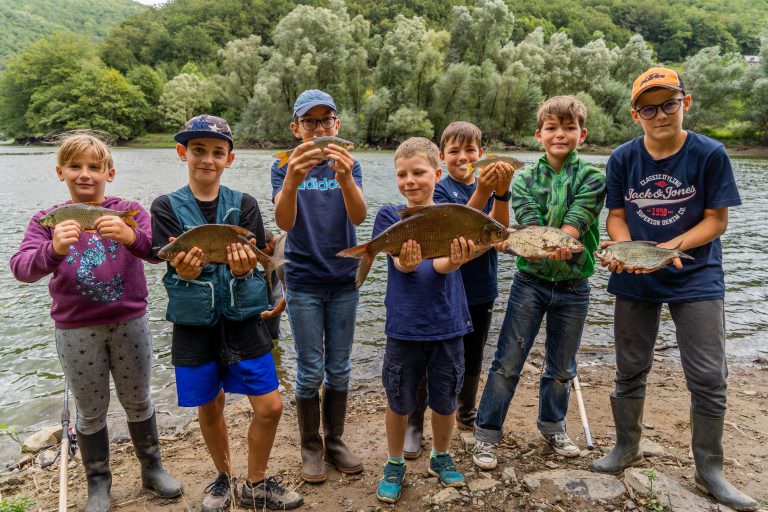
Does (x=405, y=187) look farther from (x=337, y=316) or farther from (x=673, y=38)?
(x=673, y=38)

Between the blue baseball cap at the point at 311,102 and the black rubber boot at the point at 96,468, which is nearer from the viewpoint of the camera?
the black rubber boot at the point at 96,468

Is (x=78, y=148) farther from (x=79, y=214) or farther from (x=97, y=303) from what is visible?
(x=97, y=303)

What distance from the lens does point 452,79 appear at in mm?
53688

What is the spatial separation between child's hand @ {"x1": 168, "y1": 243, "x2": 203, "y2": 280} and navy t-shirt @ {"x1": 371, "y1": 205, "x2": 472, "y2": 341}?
1.19 meters

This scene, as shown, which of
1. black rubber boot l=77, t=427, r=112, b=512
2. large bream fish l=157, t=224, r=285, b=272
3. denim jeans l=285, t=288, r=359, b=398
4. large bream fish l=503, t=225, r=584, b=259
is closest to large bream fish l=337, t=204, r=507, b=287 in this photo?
large bream fish l=503, t=225, r=584, b=259

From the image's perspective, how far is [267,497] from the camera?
11.5ft

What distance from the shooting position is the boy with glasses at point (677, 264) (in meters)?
3.35

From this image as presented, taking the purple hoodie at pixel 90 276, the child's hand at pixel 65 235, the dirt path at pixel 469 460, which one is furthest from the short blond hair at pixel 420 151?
the dirt path at pixel 469 460

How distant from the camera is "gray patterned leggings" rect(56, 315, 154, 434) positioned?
341 centimetres

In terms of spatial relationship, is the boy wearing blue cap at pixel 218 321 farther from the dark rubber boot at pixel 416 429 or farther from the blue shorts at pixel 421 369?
A: the dark rubber boot at pixel 416 429

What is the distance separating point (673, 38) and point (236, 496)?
188 meters

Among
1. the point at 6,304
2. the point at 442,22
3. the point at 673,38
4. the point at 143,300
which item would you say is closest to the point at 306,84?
the point at 6,304

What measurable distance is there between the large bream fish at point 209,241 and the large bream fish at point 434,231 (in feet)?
2.28

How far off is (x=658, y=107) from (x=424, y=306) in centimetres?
228
